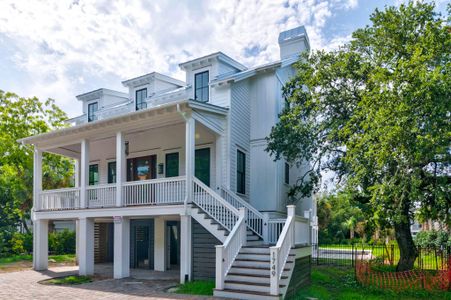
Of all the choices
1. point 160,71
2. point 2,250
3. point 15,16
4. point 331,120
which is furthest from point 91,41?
point 2,250

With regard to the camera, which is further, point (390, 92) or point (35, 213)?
point (35, 213)

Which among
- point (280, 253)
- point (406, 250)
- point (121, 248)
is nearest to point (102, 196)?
point (121, 248)

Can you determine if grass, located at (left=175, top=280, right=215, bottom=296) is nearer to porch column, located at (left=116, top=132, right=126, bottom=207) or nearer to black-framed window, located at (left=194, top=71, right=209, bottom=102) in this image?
porch column, located at (left=116, top=132, right=126, bottom=207)

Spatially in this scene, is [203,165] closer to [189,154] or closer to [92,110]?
[189,154]

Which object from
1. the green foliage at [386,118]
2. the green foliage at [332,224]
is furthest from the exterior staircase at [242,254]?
the green foliage at [332,224]

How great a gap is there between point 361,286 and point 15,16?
547 inches

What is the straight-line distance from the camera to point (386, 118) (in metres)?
11.1

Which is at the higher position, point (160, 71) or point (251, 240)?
point (160, 71)

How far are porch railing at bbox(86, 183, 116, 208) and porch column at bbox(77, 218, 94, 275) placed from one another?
2.32 feet

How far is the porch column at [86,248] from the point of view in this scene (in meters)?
15.0

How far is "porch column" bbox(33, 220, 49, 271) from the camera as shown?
671 inches

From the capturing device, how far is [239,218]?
462 inches

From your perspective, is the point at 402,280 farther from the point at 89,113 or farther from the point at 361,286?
the point at 89,113

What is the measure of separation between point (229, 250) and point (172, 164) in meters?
7.17
